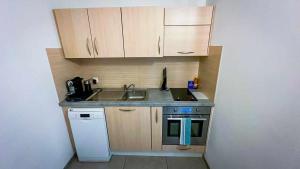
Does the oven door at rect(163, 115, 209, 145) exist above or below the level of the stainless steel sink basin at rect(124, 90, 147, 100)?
below

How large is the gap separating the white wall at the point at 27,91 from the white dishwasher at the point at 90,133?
22 centimetres

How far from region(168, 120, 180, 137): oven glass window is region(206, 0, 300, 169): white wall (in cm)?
52

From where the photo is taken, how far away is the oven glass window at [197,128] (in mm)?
1641

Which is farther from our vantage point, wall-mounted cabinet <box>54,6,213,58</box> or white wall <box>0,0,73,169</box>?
wall-mounted cabinet <box>54,6,213,58</box>

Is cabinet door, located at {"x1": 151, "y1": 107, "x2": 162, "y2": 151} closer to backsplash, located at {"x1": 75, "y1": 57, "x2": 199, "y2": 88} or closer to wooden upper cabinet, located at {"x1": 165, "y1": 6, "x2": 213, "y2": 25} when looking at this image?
backsplash, located at {"x1": 75, "y1": 57, "x2": 199, "y2": 88}

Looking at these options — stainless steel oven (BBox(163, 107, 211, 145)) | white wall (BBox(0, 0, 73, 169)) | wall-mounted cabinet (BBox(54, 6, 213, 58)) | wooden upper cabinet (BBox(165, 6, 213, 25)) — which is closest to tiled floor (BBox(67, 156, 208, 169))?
stainless steel oven (BBox(163, 107, 211, 145))

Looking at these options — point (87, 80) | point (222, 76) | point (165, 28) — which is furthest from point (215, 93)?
point (87, 80)

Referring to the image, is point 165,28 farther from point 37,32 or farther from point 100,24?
point 37,32

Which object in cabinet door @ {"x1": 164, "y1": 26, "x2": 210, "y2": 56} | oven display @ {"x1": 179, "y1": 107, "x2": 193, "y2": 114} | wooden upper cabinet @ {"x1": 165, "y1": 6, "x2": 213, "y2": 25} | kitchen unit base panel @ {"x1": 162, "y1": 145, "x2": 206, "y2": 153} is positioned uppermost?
wooden upper cabinet @ {"x1": 165, "y1": 6, "x2": 213, "y2": 25}

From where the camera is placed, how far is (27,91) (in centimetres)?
120

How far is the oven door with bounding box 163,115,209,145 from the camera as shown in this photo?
161 cm

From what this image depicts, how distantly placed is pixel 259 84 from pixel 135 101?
1.24m

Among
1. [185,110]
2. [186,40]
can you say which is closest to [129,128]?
[185,110]

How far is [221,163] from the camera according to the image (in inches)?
54.9
